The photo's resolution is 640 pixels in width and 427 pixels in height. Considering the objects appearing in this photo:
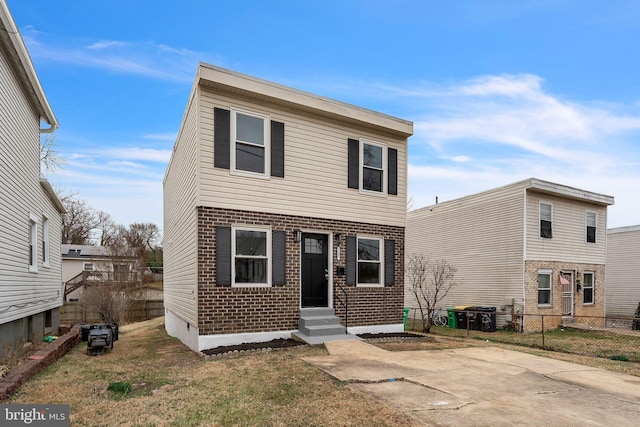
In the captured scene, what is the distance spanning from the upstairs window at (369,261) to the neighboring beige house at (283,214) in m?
0.03

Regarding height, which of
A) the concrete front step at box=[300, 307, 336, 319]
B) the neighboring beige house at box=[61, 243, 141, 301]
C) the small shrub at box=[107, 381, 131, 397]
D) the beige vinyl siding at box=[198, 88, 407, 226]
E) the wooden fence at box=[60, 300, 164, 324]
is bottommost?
the wooden fence at box=[60, 300, 164, 324]

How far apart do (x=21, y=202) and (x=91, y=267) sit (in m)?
25.6

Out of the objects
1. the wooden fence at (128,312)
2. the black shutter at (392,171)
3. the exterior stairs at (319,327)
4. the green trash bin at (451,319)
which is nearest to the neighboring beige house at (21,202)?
the exterior stairs at (319,327)

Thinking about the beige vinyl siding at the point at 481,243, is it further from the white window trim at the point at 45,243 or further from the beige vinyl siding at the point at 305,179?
the white window trim at the point at 45,243

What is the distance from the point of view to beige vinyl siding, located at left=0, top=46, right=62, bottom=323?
810 centimetres

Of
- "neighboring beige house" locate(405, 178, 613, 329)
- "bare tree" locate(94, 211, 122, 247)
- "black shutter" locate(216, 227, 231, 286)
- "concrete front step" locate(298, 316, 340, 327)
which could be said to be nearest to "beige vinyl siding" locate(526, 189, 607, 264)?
"neighboring beige house" locate(405, 178, 613, 329)

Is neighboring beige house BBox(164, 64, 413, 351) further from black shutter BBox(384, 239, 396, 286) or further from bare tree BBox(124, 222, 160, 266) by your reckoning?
bare tree BBox(124, 222, 160, 266)

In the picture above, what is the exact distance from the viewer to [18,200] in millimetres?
9336

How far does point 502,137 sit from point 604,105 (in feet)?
14.2

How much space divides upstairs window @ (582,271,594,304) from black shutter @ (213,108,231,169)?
55.0ft

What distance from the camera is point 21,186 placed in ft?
31.4

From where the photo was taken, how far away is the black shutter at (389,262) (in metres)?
11.3

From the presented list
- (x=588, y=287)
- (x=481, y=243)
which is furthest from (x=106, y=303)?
(x=588, y=287)

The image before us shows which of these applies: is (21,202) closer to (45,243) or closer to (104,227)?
(45,243)
